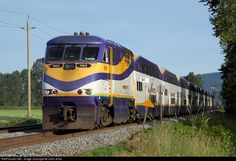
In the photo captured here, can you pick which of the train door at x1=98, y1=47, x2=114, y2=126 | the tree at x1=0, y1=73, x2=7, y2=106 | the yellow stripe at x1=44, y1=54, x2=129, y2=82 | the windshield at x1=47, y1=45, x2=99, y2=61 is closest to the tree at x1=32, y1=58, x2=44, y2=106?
the tree at x1=0, y1=73, x2=7, y2=106

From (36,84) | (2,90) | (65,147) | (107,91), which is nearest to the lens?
(65,147)

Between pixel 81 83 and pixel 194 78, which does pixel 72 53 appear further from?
pixel 194 78

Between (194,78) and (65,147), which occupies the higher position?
(194,78)

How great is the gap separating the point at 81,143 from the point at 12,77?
483 feet

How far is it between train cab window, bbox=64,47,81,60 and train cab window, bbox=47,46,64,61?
0.79ft

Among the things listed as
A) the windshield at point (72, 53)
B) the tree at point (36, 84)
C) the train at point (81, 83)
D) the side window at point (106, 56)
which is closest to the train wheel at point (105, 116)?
the train at point (81, 83)

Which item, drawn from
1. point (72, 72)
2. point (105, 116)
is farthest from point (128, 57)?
point (72, 72)

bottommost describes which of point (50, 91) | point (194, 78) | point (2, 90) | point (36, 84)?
point (50, 91)

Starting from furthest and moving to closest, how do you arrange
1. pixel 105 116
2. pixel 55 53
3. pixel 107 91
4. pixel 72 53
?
pixel 105 116 < pixel 107 91 < pixel 55 53 < pixel 72 53

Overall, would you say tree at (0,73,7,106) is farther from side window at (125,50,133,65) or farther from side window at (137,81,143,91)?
side window at (125,50,133,65)

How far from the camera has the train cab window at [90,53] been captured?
19344mm

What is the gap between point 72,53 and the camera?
64.0 feet

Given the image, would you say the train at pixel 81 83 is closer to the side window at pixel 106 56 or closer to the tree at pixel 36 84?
the side window at pixel 106 56

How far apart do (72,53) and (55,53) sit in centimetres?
75
